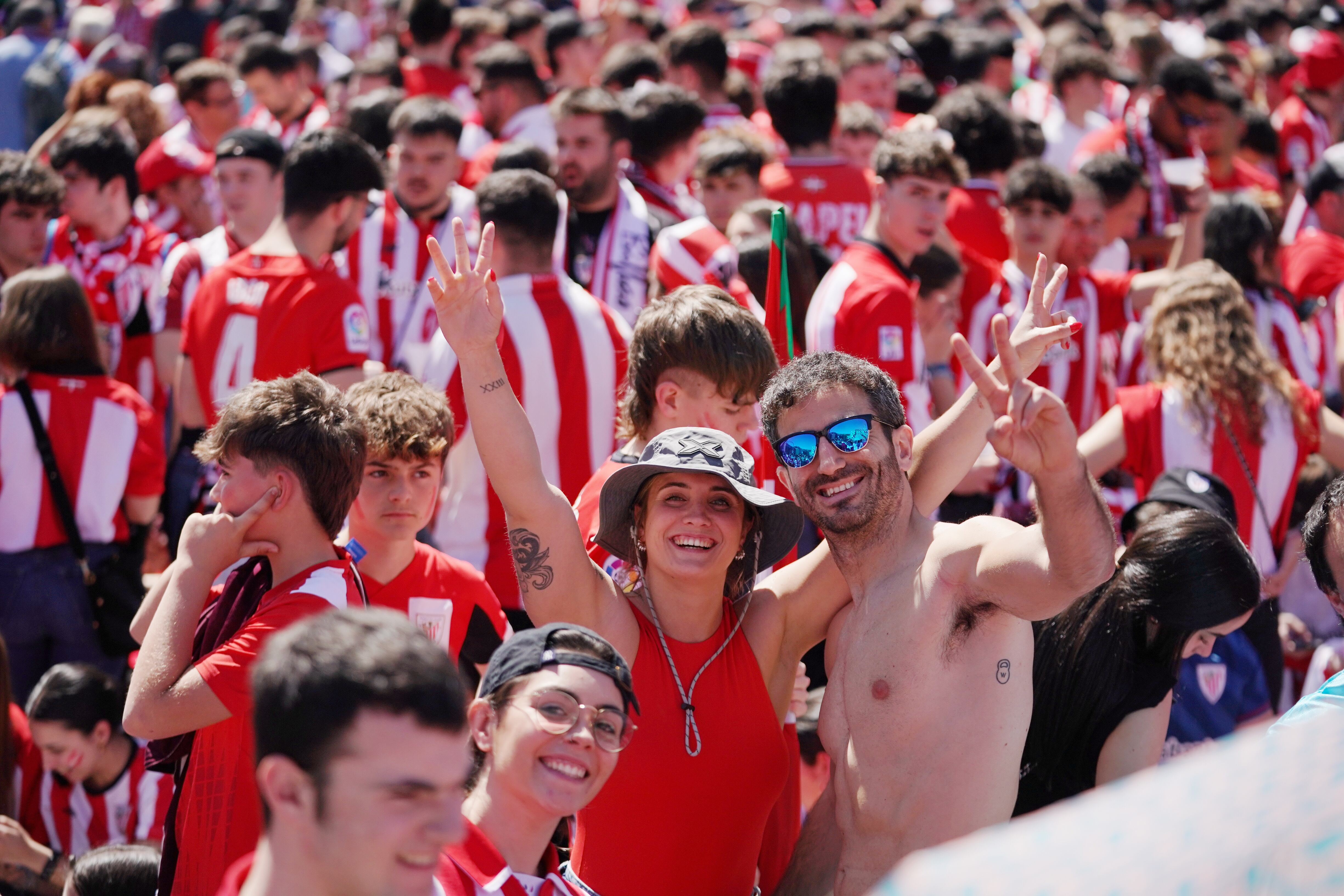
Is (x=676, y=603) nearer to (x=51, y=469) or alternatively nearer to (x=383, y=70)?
(x=51, y=469)

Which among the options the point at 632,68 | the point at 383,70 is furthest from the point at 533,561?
the point at 383,70

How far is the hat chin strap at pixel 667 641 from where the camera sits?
2816 millimetres

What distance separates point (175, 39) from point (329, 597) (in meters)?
10.8

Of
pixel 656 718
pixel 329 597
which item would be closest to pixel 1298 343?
pixel 656 718

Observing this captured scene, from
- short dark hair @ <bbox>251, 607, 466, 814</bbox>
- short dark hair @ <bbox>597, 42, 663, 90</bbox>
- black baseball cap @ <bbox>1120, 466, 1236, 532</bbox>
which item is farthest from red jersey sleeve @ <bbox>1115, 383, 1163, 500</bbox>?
short dark hair @ <bbox>597, 42, 663, 90</bbox>

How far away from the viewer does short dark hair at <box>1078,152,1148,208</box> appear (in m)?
7.28

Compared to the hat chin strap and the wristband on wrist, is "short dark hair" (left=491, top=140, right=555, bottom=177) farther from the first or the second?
the hat chin strap

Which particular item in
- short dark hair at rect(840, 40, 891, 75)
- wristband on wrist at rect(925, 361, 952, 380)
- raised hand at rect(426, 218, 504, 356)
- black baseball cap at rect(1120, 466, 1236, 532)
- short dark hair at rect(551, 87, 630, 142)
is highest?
short dark hair at rect(840, 40, 891, 75)

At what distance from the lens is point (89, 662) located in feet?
15.8

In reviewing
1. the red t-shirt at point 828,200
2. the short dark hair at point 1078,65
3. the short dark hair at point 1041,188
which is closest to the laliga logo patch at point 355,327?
the red t-shirt at point 828,200

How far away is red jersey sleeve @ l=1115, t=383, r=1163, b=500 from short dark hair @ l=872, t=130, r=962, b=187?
1.15m

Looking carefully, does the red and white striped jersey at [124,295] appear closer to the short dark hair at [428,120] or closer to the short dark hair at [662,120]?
the short dark hair at [428,120]

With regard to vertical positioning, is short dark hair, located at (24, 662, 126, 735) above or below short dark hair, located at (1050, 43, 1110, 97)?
below

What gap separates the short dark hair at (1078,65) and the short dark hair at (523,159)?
15.3 ft
